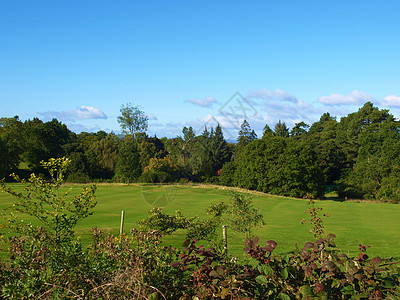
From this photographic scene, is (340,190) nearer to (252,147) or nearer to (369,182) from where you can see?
(369,182)

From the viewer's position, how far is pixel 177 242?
671 inches

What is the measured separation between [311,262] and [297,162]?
5748 centimetres

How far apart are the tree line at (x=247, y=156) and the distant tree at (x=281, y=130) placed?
28cm

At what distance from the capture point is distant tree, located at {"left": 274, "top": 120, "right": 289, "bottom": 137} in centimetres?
9000

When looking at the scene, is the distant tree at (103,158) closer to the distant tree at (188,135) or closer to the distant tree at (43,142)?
the distant tree at (43,142)

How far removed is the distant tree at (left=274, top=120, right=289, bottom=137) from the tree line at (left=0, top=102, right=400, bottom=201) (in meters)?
0.28

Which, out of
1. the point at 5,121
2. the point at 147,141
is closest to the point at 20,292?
the point at 147,141

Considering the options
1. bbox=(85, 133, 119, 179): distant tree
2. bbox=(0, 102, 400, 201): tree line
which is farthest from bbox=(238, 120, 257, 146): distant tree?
bbox=(85, 133, 119, 179): distant tree

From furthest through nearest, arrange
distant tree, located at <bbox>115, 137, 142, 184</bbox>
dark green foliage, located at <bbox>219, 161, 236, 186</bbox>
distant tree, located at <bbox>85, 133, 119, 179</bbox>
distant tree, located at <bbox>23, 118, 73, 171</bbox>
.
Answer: dark green foliage, located at <bbox>219, 161, 236, 186</bbox> < distant tree, located at <bbox>85, 133, 119, 179</bbox> < distant tree, located at <bbox>23, 118, 73, 171</bbox> < distant tree, located at <bbox>115, 137, 142, 184</bbox>

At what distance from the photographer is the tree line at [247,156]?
5978 centimetres

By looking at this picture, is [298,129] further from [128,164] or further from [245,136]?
[128,164]

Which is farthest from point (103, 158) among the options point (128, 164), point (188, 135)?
point (188, 135)

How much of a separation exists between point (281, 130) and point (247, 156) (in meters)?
27.3

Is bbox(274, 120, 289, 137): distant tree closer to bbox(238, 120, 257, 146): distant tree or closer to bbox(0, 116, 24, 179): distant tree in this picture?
bbox(238, 120, 257, 146): distant tree
